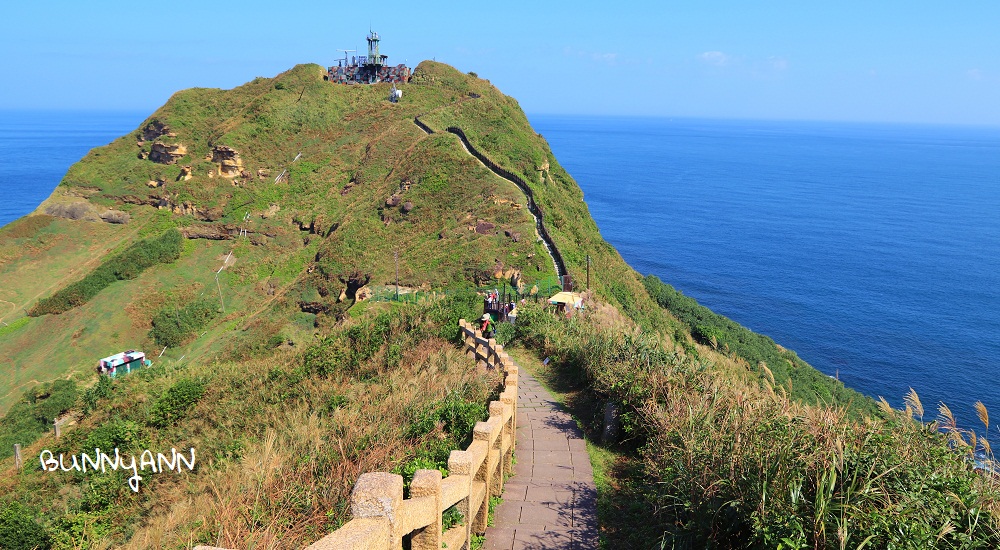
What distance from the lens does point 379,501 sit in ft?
13.0

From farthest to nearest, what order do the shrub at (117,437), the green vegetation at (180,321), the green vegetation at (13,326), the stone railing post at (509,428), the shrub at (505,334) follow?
the green vegetation at (13,326) → the green vegetation at (180,321) → the shrub at (505,334) → the shrub at (117,437) → the stone railing post at (509,428)

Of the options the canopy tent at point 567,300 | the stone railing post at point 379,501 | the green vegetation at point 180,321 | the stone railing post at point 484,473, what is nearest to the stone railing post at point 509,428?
the stone railing post at point 484,473

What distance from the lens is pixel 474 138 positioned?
54031 mm

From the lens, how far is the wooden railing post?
4668mm

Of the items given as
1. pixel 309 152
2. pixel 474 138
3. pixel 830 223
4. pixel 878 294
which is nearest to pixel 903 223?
pixel 830 223

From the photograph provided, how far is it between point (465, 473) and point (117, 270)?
4916 centimetres

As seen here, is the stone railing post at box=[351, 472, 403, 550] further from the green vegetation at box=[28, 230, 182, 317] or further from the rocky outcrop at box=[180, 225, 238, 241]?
the rocky outcrop at box=[180, 225, 238, 241]

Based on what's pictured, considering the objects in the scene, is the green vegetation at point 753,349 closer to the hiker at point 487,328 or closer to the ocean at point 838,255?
the ocean at point 838,255

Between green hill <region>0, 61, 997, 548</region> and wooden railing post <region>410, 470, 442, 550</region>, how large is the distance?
3.41ft

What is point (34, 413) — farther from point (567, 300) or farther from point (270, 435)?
point (270, 435)

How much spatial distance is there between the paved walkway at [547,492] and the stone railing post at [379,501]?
8.47 ft

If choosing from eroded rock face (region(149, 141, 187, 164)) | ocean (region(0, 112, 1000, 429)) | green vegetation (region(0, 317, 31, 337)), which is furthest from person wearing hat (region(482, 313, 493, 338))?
eroded rock face (region(149, 141, 187, 164))

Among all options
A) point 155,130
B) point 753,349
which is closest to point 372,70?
point 155,130

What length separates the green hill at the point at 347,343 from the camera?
550 centimetres
